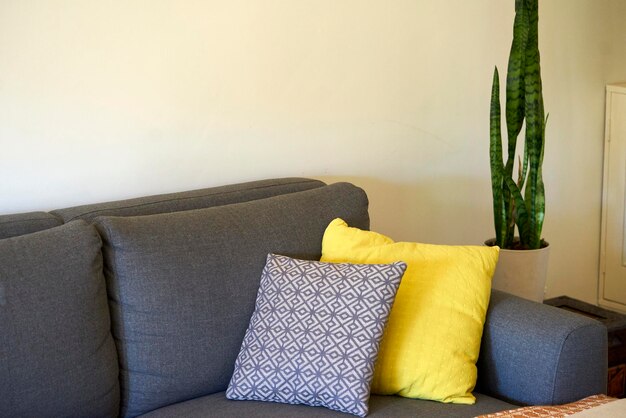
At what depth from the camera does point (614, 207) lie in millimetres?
3504

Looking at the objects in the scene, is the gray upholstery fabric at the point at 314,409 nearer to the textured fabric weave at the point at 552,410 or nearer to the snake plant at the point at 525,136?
the textured fabric weave at the point at 552,410

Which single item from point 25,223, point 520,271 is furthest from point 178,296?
point 520,271

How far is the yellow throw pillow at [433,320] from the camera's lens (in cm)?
204

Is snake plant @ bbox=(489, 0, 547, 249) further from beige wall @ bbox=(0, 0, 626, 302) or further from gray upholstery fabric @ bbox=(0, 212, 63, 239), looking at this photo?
gray upholstery fabric @ bbox=(0, 212, 63, 239)

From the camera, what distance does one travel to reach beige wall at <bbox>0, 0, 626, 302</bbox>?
7.60ft

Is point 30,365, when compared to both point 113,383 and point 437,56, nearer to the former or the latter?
point 113,383

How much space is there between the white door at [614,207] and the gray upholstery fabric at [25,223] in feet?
7.28

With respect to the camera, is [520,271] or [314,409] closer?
[314,409]

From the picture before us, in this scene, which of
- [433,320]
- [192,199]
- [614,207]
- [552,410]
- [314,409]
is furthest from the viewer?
[614,207]

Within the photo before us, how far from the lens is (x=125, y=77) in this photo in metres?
2.40

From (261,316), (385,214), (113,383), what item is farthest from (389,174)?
(113,383)

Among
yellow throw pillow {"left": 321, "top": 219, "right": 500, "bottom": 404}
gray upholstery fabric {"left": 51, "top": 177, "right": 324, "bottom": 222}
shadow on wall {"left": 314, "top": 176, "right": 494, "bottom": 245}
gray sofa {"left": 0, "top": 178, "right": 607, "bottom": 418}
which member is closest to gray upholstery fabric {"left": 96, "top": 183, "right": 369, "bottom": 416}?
gray sofa {"left": 0, "top": 178, "right": 607, "bottom": 418}

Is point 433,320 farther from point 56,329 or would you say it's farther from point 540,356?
point 56,329

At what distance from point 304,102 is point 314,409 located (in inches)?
42.9
